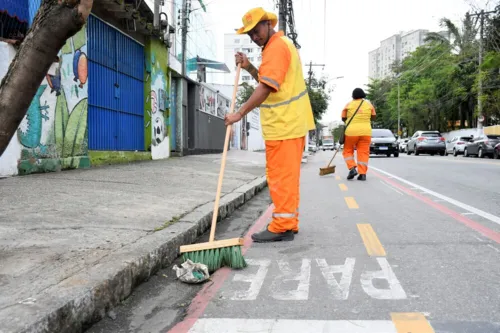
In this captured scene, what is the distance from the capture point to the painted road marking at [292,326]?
2.45 metres

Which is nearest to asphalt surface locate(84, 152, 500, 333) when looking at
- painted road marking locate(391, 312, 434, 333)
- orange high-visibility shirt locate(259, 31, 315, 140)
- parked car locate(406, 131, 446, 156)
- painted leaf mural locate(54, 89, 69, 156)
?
painted road marking locate(391, 312, 434, 333)

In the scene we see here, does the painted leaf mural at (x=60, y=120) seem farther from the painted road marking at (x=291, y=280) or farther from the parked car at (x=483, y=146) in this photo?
the parked car at (x=483, y=146)

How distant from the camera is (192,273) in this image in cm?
331

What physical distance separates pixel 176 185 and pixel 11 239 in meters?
4.10

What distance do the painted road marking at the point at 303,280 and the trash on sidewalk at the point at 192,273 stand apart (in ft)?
0.70

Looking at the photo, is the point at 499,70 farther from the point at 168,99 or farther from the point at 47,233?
the point at 47,233

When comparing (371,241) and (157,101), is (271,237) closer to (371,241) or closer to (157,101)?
(371,241)

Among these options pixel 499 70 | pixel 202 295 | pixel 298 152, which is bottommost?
pixel 202 295

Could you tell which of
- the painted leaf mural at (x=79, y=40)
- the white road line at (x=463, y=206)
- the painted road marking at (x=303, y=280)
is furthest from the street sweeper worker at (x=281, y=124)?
the painted leaf mural at (x=79, y=40)

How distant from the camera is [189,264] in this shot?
11.1 ft

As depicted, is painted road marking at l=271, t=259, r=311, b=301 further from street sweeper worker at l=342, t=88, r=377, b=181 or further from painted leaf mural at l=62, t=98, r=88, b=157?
painted leaf mural at l=62, t=98, r=88, b=157

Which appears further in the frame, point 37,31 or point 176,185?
point 176,185

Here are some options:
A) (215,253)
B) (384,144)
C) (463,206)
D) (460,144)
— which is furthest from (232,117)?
(460,144)

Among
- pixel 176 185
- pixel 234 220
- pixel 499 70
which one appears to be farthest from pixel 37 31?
pixel 499 70
